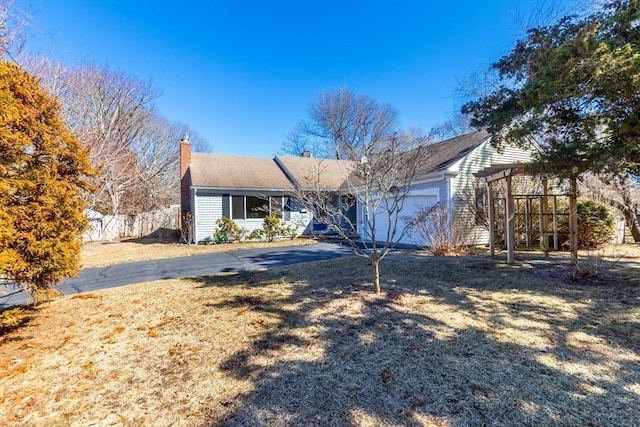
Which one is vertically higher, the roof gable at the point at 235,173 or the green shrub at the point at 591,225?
the roof gable at the point at 235,173

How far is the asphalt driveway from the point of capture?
724 centimetres

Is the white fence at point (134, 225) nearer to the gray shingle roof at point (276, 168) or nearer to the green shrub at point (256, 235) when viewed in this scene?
the gray shingle roof at point (276, 168)

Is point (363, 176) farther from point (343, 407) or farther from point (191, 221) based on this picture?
point (191, 221)

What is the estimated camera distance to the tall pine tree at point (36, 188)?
3.79 metres

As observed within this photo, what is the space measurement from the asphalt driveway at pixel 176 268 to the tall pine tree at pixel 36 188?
8.54 ft

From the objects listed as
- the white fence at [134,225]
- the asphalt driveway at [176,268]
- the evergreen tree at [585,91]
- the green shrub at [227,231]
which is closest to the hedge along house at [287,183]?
the green shrub at [227,231]

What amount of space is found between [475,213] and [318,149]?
19.0m

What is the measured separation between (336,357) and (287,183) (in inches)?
569

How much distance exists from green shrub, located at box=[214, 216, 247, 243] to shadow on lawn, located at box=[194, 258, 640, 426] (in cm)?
1043

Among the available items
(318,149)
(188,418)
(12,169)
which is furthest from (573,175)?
(318,149)

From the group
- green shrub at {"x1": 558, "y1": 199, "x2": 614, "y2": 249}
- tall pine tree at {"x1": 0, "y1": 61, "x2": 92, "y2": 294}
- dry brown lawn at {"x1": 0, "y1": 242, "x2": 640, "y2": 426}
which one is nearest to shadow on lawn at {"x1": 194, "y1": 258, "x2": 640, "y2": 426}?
dry brown lawn at {"x1": 0, "y1": 242, "x2": 640, "y2": 426}

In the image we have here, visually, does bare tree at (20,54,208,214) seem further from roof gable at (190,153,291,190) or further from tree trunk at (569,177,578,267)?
tree trunk at (569,177,578,267)

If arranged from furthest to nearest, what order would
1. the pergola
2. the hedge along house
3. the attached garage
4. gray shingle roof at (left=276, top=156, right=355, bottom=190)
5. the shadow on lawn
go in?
gray shingle roof at (left=276, top=156, right=355, bottom=190) → the attached garage → the hedge along house → the pergola → the shadow on lawn

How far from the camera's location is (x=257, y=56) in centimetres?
1623
